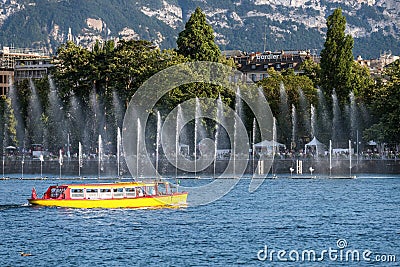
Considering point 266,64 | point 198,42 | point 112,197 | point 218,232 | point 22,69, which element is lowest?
point 218,232

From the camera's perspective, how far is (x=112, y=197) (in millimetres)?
71438

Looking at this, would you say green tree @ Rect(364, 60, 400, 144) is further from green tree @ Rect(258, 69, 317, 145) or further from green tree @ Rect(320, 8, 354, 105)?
green tree @ Rect(258, 69, 317, 145)

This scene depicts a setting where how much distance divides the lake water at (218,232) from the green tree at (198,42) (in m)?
43.3

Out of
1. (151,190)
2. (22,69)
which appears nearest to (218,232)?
(151,190)

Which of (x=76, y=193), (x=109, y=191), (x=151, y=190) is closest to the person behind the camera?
(x=109, y=191)

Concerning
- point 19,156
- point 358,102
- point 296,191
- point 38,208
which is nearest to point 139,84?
point 19,156

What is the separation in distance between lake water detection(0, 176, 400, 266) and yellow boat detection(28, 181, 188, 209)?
2.55 ft

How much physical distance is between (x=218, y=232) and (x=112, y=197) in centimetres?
1438

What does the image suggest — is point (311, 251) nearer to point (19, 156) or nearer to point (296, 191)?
point (296, 191)

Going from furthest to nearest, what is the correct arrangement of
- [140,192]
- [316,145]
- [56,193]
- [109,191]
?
[316,145] < [56,193] < [109,191] < [140,192]

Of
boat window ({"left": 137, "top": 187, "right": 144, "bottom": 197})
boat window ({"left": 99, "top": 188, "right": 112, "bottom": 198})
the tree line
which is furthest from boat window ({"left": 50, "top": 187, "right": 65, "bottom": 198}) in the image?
the tree line

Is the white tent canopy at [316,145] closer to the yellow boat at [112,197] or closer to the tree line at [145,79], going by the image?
the tree line at [145,79]

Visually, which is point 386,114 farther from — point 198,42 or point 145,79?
point 145,79

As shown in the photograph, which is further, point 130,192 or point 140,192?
point 140,192
